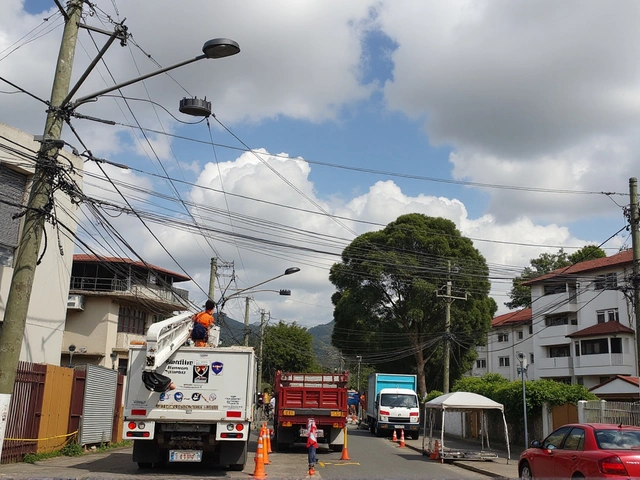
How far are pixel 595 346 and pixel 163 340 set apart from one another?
38352mm

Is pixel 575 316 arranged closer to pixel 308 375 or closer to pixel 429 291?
pixel 429 291

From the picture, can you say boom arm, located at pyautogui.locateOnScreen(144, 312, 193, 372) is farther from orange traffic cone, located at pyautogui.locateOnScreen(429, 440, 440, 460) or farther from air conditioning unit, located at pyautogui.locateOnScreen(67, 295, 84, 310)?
air conditioning unit, located at pyautogui.locateOnScreen(67, 295, 84, 310)

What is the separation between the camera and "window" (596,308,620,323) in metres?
44.5

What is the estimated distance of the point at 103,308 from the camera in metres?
36.8

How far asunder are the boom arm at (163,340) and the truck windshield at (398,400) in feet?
63.4

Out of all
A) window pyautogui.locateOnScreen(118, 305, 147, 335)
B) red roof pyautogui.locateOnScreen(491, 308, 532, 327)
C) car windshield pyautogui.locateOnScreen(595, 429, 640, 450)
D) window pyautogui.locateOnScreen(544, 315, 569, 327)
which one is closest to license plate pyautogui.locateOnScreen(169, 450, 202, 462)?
car windshield pyautogui.locateOnScreen(595, 429, 640, 450)

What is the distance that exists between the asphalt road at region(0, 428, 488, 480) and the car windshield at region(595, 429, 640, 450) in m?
5.01

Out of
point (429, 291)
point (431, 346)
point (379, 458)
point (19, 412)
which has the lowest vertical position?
point (379, 458)

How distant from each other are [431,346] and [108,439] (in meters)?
30.2

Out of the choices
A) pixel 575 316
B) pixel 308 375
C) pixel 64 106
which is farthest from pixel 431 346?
pixel 64 106

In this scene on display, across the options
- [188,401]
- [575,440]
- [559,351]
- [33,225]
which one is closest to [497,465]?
[575,440]

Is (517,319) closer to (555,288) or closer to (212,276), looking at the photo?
(555,288)

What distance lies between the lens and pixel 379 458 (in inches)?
793

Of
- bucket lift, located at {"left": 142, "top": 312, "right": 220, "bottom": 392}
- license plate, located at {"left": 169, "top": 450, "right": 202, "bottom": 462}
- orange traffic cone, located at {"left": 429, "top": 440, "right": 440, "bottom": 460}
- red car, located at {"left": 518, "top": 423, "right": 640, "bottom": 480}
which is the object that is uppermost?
bucket lift, located at {"left": 142, "top": 312, "right": 220, "bottom": 392}
